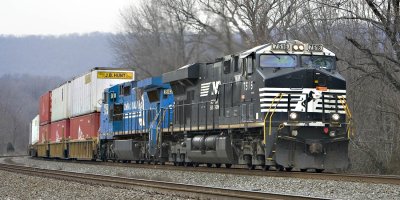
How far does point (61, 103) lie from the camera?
Result: 119ft

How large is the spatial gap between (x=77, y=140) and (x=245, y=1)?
13361 mm

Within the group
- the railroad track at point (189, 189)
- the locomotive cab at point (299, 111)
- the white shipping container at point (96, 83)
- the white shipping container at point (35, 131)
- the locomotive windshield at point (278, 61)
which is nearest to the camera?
the railroad track at point (189, 189)

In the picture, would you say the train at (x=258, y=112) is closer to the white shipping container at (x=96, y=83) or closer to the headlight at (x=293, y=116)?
the headlight at (x=293, y=116)

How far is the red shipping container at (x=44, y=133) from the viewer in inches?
1565

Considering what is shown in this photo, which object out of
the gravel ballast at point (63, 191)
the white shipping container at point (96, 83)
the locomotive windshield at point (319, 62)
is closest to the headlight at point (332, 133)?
the locomotive windshield at point (319, 62)

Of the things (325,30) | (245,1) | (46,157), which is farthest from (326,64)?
(46,157)

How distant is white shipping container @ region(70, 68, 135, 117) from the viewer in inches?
1188

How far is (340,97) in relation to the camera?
1636cm

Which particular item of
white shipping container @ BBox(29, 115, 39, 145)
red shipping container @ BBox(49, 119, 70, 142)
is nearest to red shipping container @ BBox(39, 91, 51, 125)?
red shipping container @ BBox(49, 119, 70, 142)

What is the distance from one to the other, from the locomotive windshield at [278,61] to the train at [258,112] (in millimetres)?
26

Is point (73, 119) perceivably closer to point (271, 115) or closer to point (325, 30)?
point (325, 30)

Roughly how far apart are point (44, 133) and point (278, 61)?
27463 millimetres

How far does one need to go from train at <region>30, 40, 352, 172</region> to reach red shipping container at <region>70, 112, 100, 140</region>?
6596 mm

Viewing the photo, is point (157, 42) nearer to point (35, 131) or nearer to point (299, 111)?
point (35, 131)
